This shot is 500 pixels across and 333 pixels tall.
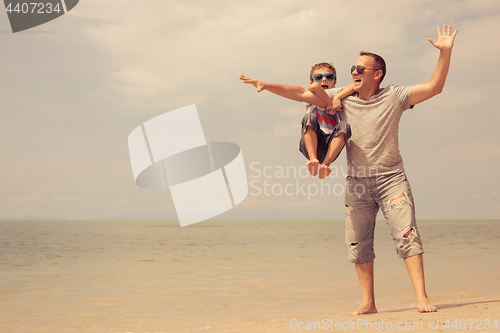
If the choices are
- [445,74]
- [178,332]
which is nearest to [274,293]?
[178,332]

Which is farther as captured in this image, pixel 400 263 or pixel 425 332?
pixel 400 263

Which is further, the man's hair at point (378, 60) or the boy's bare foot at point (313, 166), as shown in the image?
the man's hair at point (378, 60)

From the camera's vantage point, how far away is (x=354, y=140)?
362cm

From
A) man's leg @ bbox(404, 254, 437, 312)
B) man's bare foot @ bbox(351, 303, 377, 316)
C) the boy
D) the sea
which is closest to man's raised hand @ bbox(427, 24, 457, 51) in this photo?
the boy

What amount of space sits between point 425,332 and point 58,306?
552cm

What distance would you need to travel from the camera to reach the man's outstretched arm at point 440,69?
331 centimetres

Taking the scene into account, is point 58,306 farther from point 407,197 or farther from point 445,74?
point 445,74

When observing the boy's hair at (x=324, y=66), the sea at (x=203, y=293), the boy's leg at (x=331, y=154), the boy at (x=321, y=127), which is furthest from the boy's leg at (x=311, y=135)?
the sea at (x=203, y=293)

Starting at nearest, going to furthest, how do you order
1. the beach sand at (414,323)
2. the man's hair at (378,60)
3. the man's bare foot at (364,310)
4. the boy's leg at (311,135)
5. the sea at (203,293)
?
1. the beach sand at (414,323)
2. the boy's leg at (311,135)
3. the man's hair at (378,60)
4. the man's bare foot at (364,310)
5. the sea at (203,293)

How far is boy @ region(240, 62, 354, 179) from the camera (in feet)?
11.1

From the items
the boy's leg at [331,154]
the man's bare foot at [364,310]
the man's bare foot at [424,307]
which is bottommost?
the man's bare foot at [364,310]

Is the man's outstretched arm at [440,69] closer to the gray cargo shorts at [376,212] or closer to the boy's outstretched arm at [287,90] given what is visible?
the gray cargo shorts at [376,212]

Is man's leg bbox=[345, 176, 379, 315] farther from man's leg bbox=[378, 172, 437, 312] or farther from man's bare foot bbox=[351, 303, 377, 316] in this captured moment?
man's leg bbox=[378, 172, 437, 312]

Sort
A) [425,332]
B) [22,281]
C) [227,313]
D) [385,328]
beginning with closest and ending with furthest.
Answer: [425,332] → [385,328] → [227,313] → [22,281]
